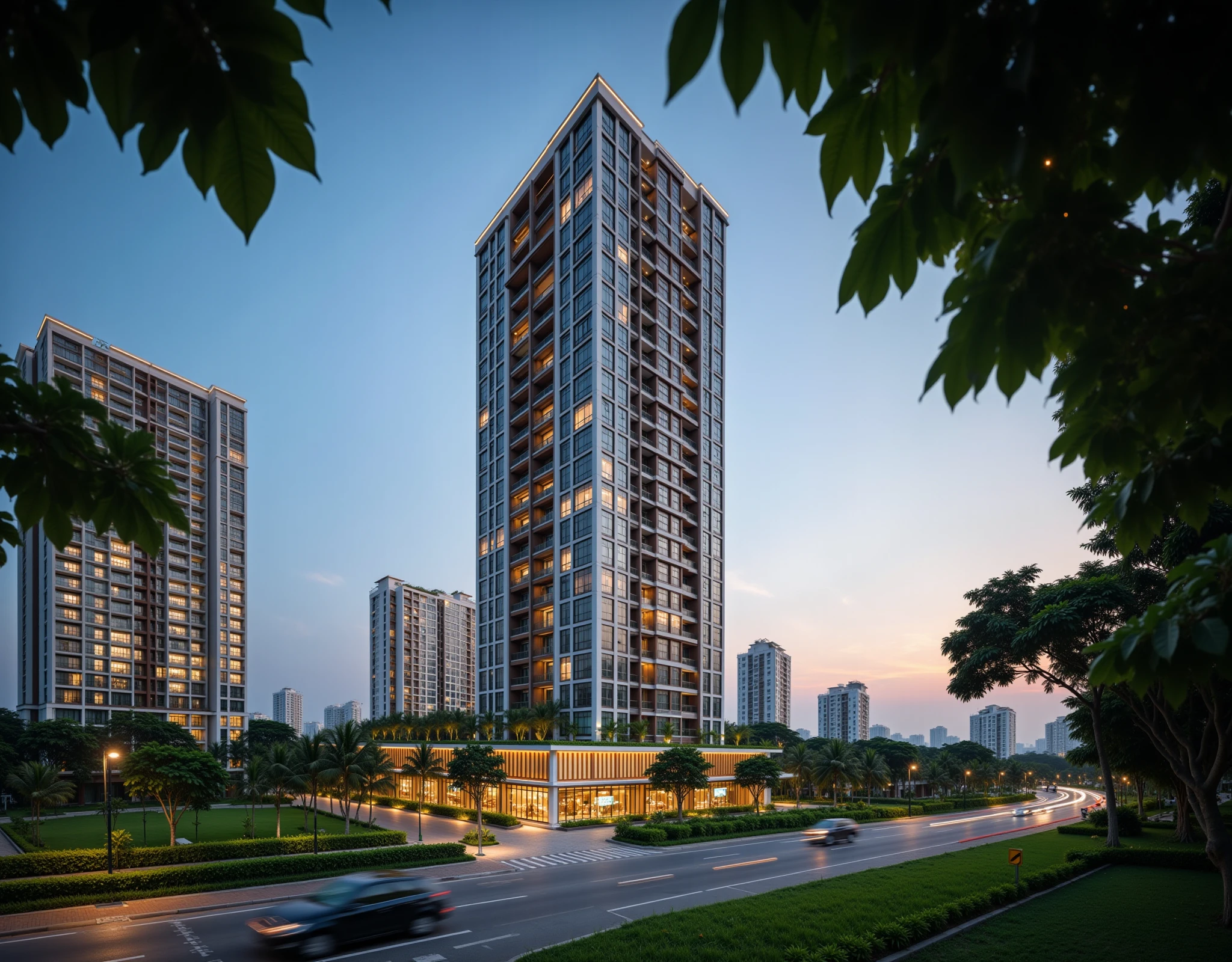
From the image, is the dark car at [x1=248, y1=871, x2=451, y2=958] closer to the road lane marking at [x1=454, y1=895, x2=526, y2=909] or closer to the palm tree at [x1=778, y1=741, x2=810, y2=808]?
the road lane marking at [x1=454, y1=895, x2=526, y2=909]

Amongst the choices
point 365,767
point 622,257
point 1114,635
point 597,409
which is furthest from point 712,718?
point 1114,635

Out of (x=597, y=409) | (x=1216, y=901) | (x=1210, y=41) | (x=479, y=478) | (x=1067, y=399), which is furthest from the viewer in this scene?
(x=479, y=478)

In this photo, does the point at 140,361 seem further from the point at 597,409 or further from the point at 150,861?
the point at 150,861

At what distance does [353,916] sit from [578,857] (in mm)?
18820

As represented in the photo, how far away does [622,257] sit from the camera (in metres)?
68.4

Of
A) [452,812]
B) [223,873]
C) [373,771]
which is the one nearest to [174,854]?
[223,873]

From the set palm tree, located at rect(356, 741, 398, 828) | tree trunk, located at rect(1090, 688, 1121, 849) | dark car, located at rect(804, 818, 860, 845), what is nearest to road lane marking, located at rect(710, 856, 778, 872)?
dark car, located at rect(804, 818, 860, 845)

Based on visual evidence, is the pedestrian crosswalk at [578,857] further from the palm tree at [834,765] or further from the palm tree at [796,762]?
the palm tree at [796,762]

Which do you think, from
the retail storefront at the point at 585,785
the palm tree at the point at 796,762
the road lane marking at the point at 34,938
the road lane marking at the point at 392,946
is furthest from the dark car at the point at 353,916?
the palm tree at the point at 796,762

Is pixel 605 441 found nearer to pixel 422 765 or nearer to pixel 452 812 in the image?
pixel 422 765

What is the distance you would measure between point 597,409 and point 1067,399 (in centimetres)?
6059

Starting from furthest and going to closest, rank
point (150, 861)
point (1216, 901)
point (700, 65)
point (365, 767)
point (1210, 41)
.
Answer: point (365, 767), point (150, 861), point (1216, 901), point (1210, 41), point (700, 65)

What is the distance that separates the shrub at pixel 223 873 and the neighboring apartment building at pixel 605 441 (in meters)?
27.1

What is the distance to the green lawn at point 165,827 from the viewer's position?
41.2 m
